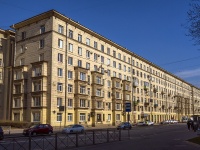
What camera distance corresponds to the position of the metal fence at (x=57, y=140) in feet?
42.8

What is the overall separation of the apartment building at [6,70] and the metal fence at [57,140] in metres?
33.8

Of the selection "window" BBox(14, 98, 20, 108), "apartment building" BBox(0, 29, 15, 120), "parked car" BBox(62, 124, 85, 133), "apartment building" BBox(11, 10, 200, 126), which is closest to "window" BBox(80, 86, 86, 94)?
"apartment building" BBox(11, 10, 200, 126)

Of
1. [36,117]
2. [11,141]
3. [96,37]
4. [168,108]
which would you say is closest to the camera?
[11,141]

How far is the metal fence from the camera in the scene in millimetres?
13031

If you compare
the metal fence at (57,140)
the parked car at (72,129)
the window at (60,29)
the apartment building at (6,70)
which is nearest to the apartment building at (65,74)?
the window at (60,29)

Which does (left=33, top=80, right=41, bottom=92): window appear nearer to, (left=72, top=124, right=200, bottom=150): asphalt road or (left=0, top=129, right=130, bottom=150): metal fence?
(left=72, top=124, right=200, bottom=150): asphalt road

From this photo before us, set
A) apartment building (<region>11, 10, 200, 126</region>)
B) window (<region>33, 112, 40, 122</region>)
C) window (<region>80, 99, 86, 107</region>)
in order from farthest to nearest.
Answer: window (<region>80, 99, 86, 107</region>)
apartment building (<region>11, 10, 200, 126</region>)
window (<region>33, 112, 40, 122</region>)

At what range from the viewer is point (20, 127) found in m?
42.2

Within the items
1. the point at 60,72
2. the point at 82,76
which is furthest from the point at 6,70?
the point at 82,76

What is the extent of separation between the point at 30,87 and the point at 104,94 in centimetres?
1834

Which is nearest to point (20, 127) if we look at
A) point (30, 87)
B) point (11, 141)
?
point (30, 87)

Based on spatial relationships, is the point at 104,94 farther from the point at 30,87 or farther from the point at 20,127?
the point at 20,127

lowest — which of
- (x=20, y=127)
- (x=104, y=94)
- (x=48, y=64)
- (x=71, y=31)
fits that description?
(x=20, y=127)

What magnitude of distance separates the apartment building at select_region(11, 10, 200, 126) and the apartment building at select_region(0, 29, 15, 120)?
1666mm
